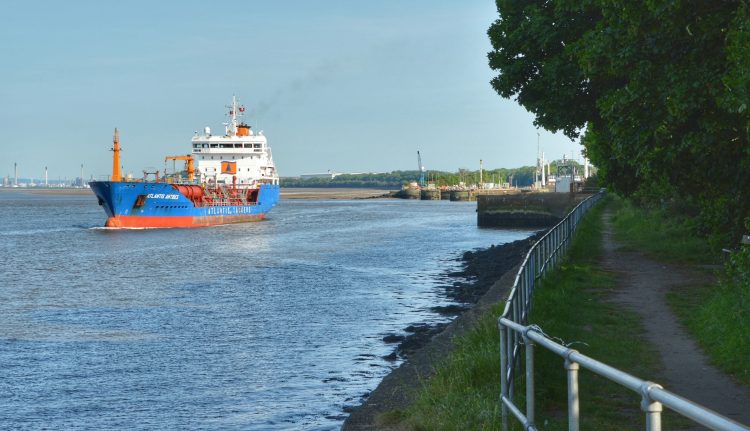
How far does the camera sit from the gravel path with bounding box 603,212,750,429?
33.3 ft

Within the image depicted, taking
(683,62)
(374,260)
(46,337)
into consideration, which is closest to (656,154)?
(683,62)

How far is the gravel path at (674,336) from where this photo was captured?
33.3 ft

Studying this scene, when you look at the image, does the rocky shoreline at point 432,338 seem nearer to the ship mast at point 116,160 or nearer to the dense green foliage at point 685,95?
the dense green foliage at point 685,95

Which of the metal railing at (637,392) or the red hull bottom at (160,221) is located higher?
the metal railing at (637,392)

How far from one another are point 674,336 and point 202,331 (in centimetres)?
1267

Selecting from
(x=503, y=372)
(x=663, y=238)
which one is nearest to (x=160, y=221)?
(x=663, y=238)

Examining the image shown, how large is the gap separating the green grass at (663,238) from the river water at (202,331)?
7.30 metres

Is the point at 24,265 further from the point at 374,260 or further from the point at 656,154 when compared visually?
the point at 656,154

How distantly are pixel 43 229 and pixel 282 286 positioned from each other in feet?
170

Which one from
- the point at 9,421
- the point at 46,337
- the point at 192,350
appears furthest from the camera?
the point at 46,337

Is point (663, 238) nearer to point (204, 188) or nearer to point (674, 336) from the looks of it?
point (674, 336)

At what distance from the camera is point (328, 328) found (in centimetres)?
2312

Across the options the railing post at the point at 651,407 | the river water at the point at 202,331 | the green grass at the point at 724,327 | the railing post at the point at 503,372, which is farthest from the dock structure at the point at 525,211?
the railing post at the point at 651,407

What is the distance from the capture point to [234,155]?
93.8m
